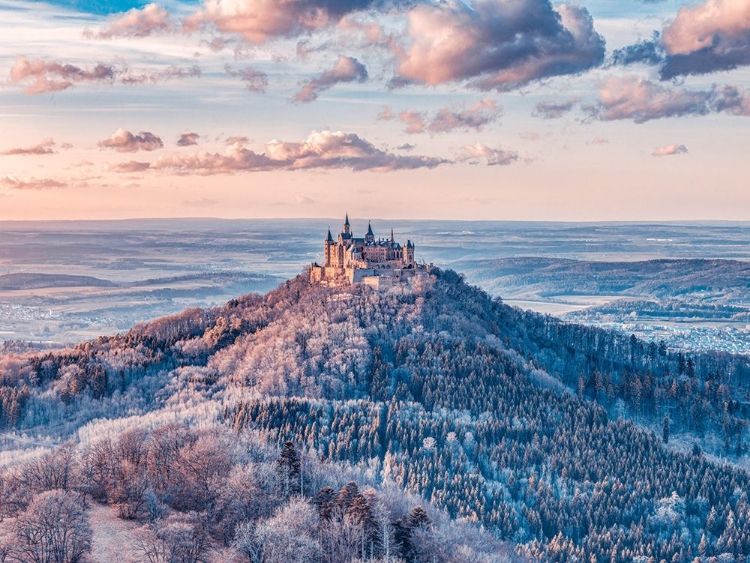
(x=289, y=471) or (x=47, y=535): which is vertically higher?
(x=47, y=535)

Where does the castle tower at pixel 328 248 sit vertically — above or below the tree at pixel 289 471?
above

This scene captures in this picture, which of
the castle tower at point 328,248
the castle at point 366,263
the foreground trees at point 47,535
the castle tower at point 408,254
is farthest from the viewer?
the castle tower at point 328,248

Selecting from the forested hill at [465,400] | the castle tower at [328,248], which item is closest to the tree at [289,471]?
the forested hill at [465,400]

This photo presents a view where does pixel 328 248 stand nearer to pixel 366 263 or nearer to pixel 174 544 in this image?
pixel 366 263

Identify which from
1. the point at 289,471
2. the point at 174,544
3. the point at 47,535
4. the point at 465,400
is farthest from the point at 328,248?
the point at 47,535

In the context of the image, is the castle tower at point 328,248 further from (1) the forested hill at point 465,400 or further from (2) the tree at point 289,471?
(2) the tree at point 289,471

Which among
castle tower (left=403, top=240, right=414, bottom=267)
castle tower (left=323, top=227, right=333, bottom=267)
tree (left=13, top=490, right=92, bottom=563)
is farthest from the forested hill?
tree (left=13, top=490, right=92, bottom=563)
